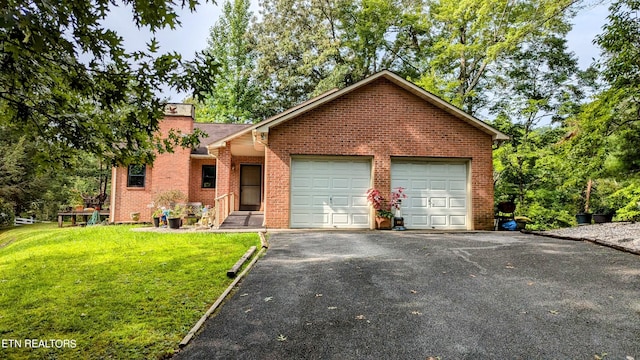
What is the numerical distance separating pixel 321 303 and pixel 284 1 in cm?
2403

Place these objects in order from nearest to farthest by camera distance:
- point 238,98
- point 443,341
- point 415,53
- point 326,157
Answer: point 443,341 → point 326,157 → point 415,53 → point 238,98

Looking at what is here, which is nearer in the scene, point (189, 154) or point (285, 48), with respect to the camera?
point (189, 154)

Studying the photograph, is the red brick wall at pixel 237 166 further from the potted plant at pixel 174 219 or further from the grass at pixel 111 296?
the grass at pixel 111 296

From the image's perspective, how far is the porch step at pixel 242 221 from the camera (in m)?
11.4

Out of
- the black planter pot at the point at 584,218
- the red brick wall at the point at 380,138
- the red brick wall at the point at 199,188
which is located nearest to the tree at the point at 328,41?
the red brick wall at the point at 199,188

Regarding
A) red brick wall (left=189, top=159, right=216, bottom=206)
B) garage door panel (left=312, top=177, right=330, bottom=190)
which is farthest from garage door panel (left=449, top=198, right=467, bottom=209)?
red brick wall (left=189, top=159, right=216, bottom=206)

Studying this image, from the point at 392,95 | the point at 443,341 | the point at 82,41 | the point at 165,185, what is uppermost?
the point at 392,95

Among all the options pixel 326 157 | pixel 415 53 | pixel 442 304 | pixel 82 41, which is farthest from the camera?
pixel 415 53

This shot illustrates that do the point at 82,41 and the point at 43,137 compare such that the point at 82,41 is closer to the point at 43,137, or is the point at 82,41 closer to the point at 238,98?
the point at 43,137

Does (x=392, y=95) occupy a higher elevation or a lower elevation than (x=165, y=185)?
higher

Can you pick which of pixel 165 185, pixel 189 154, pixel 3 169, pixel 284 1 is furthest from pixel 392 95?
pixel 3 169

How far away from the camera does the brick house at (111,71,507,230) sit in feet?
35.7

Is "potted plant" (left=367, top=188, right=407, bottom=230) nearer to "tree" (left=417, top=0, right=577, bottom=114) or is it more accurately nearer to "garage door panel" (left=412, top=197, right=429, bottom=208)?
"garage door panel" (left=412, top=197, right=429, bottom=208)

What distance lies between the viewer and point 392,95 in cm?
1139
